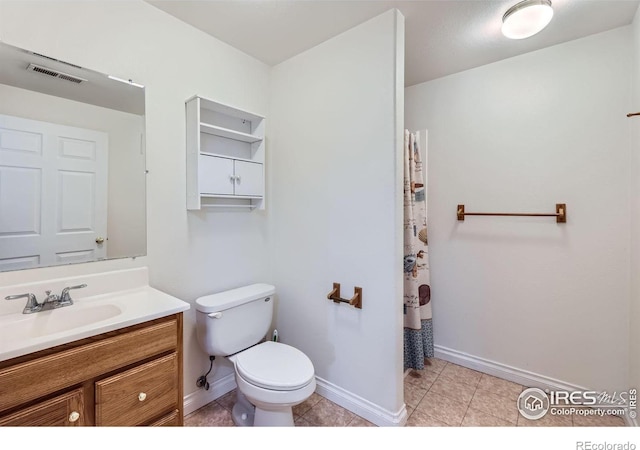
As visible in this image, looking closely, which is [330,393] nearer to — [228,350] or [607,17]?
[228,350]

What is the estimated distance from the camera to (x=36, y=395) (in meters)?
0.96

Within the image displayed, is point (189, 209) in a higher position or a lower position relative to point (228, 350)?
higher

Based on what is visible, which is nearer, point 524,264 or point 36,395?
point 36,395

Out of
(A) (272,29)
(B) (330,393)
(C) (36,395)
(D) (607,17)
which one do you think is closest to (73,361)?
(C) (36,395)

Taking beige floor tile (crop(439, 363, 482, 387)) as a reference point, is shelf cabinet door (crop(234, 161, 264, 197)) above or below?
above

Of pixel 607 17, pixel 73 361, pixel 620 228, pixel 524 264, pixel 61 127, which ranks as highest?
pixel 607 17

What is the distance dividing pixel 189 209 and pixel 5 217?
75 centimetres

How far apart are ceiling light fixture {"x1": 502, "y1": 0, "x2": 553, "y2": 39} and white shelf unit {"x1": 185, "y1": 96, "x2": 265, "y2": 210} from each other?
1.48m

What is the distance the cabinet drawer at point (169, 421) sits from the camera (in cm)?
125

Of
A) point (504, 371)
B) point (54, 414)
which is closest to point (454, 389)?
point (504, 371)

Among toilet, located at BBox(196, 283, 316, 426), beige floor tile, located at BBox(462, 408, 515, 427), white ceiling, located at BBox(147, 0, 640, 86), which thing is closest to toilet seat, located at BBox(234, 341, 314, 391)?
toilet, located at BBox(196, 283, 316, 426)

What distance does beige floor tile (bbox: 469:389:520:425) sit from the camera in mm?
1772

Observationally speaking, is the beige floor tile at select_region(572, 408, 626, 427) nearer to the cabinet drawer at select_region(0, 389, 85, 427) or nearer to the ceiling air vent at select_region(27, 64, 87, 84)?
the cabinet drawer at select_region(0, 389, 85, 427)

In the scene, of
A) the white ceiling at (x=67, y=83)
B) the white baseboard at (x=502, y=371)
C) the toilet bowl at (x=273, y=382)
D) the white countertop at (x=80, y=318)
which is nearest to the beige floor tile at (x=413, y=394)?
the white baseboard at (x=502, y=371)
